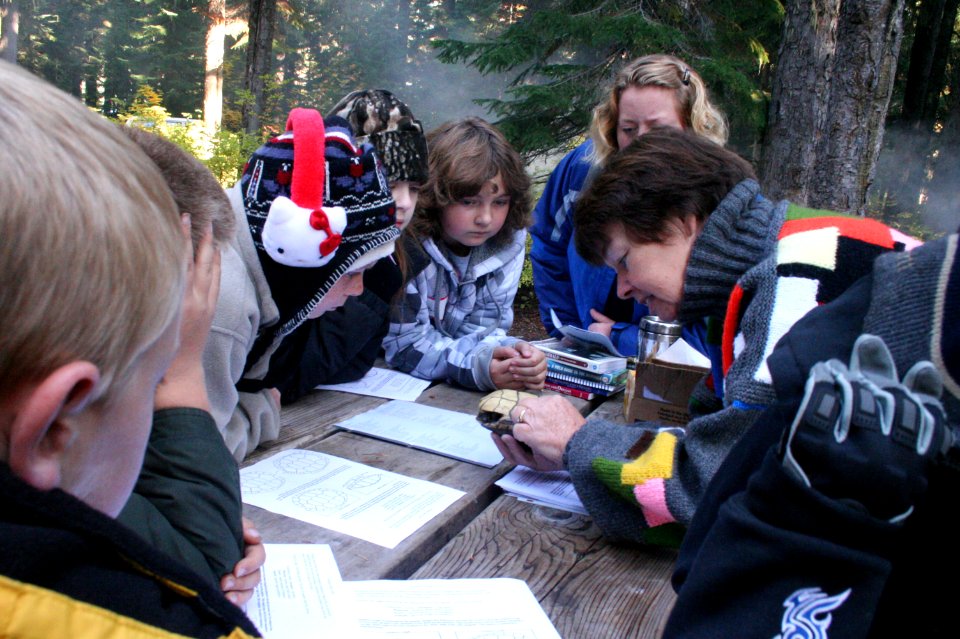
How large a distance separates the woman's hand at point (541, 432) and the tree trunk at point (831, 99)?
444 cm

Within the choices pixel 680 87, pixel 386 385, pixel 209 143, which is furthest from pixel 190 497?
pixel 209 143

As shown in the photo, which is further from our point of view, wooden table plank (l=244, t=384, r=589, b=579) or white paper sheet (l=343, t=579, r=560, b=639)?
wooden table plank (l=244, t=384, r=589, b=579)

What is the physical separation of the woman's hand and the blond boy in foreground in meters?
1.05

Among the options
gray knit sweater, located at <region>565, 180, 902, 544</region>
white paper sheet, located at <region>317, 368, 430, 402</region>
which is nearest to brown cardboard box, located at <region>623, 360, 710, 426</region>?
gray knit sweater, located at <region>565, 180, 902, 544</region>

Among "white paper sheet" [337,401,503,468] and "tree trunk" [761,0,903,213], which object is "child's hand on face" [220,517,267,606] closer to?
"white paper sheet" [337,401,503,468]

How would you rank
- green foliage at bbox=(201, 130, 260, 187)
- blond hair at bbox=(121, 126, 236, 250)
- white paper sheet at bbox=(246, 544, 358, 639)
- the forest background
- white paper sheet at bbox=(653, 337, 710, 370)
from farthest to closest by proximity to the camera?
green foliage at bbox=(201, 130, 260, 187) < the forest background < white paper sheet at bbox=(653, 337, 710, 370) < blond hair at bbox=(121, 126, 236, 250) < white paper sheet at bbox=(246, 544, 358, 639)

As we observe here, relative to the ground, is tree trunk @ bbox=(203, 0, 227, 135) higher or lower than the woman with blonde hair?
higher

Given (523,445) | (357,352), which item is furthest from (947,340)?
(357,352)

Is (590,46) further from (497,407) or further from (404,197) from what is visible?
(497,407)

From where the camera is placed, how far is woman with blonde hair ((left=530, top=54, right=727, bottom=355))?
3236 mm

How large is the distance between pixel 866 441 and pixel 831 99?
547 cm

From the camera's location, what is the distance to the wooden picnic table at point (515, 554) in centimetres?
126

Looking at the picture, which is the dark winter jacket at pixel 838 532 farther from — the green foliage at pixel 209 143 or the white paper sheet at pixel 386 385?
the green foliage at pixel 209 143

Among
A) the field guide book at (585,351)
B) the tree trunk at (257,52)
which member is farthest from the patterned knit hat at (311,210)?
the tree trunk at (257,52)
